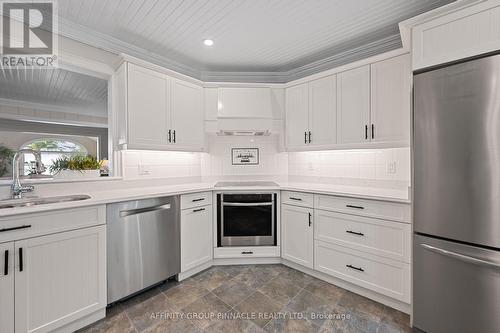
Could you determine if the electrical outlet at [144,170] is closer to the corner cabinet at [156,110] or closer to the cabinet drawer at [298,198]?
the corner cabinet at [156,110]

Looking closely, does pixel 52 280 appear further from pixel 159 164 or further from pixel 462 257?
pixel 462 257

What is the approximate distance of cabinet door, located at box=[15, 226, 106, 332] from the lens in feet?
4.46

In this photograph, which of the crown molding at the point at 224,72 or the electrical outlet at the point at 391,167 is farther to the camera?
the electrical outlet at the point at 391,167

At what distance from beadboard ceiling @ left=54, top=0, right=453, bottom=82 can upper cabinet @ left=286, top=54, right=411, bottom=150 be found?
1.31 feet

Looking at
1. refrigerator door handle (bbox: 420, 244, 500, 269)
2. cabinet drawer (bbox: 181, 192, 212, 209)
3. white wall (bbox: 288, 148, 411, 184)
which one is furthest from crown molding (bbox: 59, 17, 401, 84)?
refrigerator door handle (bbox: 420, 244, 500, 269)

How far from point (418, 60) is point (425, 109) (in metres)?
0.36

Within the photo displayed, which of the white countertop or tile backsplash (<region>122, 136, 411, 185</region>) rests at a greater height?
tile backsplash (<region>122, 136, 411, 185</region>)

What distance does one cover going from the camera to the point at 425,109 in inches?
58.2

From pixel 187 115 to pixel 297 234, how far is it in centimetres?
194

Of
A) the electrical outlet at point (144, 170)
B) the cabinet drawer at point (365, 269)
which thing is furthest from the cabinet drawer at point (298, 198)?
the electrical outlet at point (144, 170)

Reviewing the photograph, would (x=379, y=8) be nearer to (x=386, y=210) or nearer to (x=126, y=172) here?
(x=386, y=210)

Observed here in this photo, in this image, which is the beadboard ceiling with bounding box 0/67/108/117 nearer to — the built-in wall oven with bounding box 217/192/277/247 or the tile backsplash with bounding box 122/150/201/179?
the tile backsplash with bounding box 122/150/201/179

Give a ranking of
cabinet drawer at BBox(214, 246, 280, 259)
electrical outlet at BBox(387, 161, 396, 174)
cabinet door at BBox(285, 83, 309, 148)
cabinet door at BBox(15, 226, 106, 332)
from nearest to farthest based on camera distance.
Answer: cabinet door at BBox(15, 226, 106, 332), electrical outlet at BBox(387, 161, 396, 174), cabinet drawer at BBox(214, 246, 280, 259), cabinet door at BBox(285, 83, 309, 148)

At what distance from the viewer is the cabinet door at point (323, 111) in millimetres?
2492
